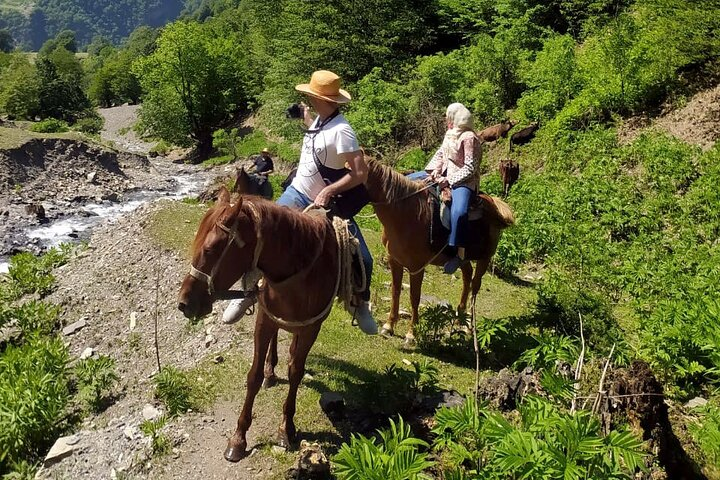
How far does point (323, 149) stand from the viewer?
4.37m

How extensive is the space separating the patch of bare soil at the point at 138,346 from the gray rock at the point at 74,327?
0.06 metres

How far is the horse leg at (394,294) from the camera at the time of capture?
261 inches

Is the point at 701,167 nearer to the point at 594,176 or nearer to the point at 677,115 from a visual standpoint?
the point at 594,176

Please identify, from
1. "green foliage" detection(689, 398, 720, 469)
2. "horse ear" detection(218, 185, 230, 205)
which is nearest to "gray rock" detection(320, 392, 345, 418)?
"horse ear" detection(218, 185, 230, 205)

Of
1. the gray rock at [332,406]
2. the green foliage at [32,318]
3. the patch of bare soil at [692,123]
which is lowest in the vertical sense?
the green foliage at [32,318]

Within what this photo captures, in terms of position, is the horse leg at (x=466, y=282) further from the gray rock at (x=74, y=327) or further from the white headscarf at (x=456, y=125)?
the gray rock at (x=74, y=327)

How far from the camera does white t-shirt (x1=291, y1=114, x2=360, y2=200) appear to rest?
14.1ft

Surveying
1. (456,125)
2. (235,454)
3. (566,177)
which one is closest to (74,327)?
(235,454)

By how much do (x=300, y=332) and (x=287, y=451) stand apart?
116 cm

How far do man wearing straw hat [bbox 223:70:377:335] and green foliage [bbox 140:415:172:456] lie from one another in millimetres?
1404

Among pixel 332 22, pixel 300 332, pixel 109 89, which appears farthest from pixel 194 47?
pixel 109 89

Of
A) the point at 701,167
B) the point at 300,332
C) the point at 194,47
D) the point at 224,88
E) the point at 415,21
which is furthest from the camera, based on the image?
the point at 224,88

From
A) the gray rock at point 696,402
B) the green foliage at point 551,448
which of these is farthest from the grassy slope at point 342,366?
the green foliage at point 551,448

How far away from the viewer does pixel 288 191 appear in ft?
15.4
